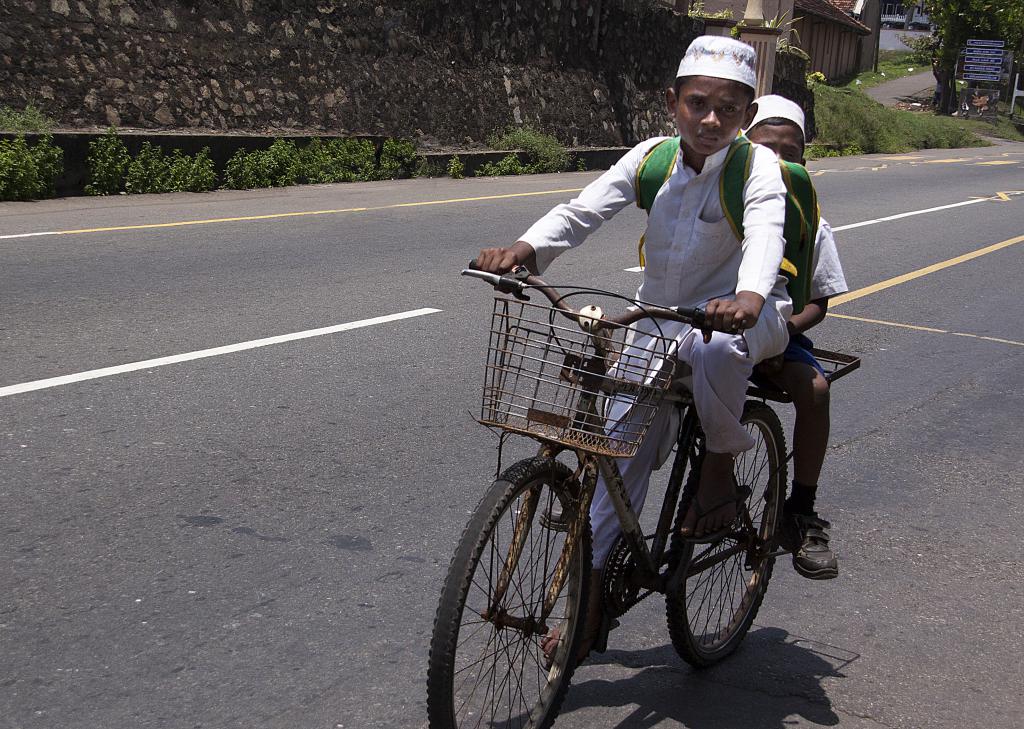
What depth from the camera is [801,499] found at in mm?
Result: 3912

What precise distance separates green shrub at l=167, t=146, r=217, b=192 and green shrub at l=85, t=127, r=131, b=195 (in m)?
0.64

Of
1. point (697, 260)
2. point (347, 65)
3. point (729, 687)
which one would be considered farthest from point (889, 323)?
point (347, 65)

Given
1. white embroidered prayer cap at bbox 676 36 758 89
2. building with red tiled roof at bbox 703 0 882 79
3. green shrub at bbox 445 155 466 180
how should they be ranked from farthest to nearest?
building with red tiled roof at bbox 703 0 882 79, green shrub at bbox 445 155 466 180, white embroidered prayer cap at bbox 676 36 758 89

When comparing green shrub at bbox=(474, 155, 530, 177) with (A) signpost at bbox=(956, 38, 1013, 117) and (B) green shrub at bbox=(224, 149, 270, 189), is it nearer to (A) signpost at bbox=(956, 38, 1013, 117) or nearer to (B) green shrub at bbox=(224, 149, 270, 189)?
(B) green shrub at bbox=(224, 149, 270, 189)

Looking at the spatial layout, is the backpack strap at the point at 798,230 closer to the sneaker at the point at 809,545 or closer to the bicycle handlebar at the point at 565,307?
the bicycle handlebar at the point at 565,307

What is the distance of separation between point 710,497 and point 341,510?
1733 millimetres

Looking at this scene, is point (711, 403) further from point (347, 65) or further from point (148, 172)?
point (347, 65)

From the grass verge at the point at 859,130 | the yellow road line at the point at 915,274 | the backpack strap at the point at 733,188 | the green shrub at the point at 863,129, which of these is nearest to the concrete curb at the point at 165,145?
the yellow road line at the point at 915,274

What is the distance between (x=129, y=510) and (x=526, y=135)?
17933 mm

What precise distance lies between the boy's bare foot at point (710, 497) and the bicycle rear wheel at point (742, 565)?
0.59 ft

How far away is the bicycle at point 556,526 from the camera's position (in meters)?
2.84

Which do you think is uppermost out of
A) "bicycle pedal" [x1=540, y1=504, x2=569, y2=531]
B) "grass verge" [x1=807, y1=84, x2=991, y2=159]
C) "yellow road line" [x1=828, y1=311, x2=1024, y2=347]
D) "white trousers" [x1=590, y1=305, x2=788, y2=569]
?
"white trousers" [x1=590, y1=305, x2=788, y2=569]

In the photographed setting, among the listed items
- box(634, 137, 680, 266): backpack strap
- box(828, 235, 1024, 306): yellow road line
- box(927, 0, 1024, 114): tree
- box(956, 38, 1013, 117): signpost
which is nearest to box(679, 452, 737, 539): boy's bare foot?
box(634, 137, 680, 266): backpack strap

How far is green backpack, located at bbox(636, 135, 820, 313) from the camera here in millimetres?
3275
